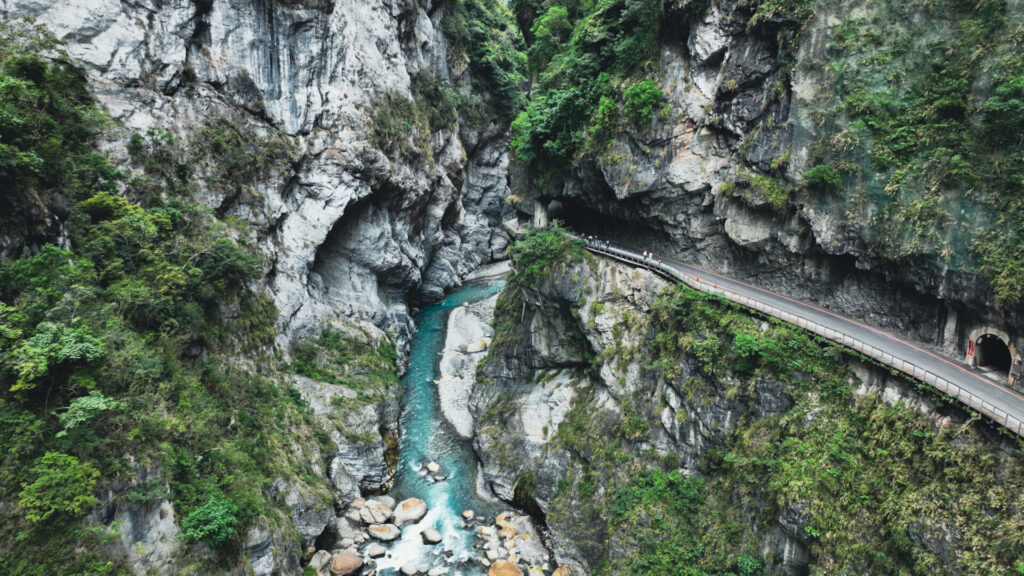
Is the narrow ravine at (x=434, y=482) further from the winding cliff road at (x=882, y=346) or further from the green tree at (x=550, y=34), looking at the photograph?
the green tree at (x=550, y=34)

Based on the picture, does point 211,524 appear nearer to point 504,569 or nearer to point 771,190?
point 504,569

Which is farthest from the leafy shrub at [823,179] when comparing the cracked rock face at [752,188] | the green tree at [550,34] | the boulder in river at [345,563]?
the boulder in river at [345,563]

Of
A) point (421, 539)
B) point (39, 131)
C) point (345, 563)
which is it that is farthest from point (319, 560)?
point (39, 131)

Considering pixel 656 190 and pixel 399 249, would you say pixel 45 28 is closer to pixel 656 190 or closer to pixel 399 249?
pixel 399 249

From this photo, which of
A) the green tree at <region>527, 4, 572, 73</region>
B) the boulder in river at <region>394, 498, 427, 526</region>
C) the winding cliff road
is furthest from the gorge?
the winding cliff road

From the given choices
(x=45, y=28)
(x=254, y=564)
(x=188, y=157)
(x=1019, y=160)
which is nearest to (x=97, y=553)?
(x=254, y=564)
